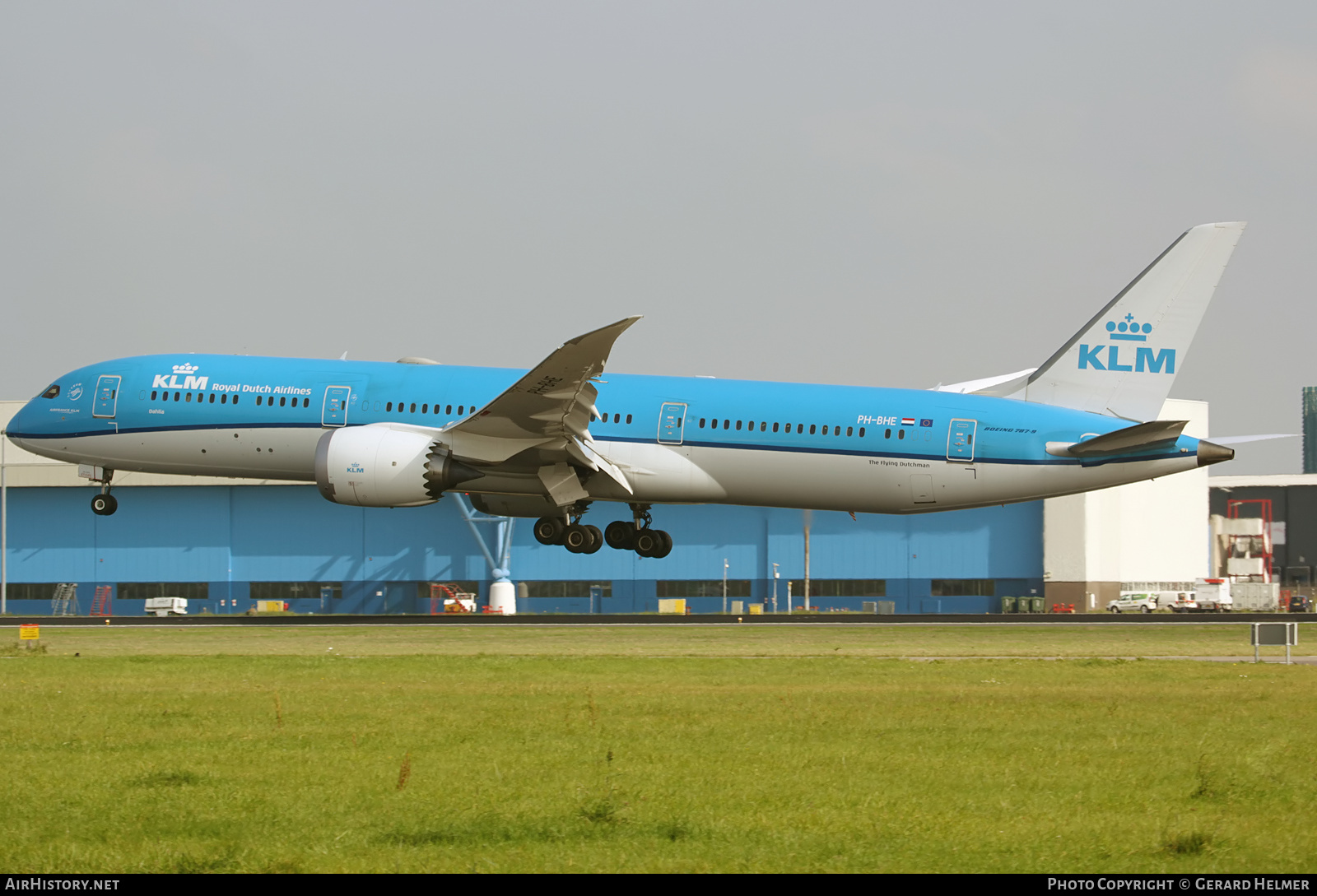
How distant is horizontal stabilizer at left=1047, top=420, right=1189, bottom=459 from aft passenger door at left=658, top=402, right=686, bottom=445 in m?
10.7

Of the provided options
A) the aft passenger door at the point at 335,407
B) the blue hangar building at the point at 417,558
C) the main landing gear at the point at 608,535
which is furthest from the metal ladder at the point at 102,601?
the aft passenger door at the point at 335,407

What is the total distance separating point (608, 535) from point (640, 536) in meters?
1.15

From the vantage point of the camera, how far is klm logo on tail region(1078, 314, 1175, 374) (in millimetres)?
43500

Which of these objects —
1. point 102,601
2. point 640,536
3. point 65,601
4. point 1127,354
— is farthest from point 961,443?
point 65,601

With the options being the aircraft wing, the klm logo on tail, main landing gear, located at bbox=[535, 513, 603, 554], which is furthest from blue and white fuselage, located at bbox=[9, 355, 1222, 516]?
the klm logo on tail

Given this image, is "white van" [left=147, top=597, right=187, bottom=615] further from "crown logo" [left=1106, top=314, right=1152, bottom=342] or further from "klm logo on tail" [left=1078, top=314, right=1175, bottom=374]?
"crown logo" [left=1106, top=314, right=1152, bottom=342]

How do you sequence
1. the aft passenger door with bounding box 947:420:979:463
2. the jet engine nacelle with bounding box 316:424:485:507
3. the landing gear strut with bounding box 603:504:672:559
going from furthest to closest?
the landing gear strut with bounding box 603:504:672:559
the aft passenger door with bounding box 947:420:979:463
the jet engine nacelle with bounding box 316:424:485:507

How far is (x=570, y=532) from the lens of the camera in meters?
44.1

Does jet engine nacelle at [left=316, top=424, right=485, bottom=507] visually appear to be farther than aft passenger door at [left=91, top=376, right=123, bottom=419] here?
No

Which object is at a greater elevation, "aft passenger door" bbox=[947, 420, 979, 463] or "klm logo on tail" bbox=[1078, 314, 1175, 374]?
"klm logo on tail" bbox=[1078, 314, 1175, 374]

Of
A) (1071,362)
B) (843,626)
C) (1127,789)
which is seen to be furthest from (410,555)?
(1127,789)

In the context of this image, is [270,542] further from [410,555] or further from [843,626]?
[843,626]
